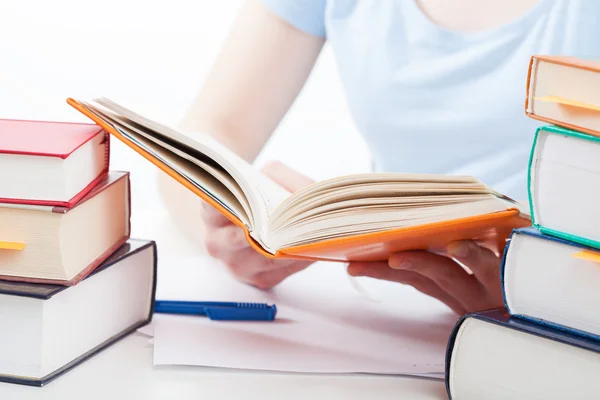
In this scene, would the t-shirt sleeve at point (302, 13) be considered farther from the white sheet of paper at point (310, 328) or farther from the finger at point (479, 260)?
the finger at point (479, 260)

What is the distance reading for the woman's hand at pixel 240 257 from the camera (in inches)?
31.6

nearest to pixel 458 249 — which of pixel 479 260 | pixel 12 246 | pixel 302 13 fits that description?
pixel 479 260

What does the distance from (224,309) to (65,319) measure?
180 mm

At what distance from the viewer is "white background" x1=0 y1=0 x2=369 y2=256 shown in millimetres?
1781

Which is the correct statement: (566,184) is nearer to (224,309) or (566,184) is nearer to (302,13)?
(224,309)

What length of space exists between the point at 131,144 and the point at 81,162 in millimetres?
42

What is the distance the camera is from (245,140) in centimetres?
120

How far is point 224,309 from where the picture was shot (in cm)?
74

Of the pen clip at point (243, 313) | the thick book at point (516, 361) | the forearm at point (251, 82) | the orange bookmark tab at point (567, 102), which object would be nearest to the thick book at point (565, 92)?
the orange bookmark tab at point (567, 102)

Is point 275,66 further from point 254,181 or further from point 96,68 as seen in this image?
point 96,68

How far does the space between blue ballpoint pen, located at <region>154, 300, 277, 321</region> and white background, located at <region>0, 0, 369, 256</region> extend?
3.14 ft

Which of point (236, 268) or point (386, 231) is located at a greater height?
point (386, 231)

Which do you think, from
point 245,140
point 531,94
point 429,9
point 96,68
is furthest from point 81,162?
point 96,68

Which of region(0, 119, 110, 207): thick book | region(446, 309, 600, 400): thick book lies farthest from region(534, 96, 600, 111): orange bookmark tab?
region(0, 119, 110, 207): thick book
